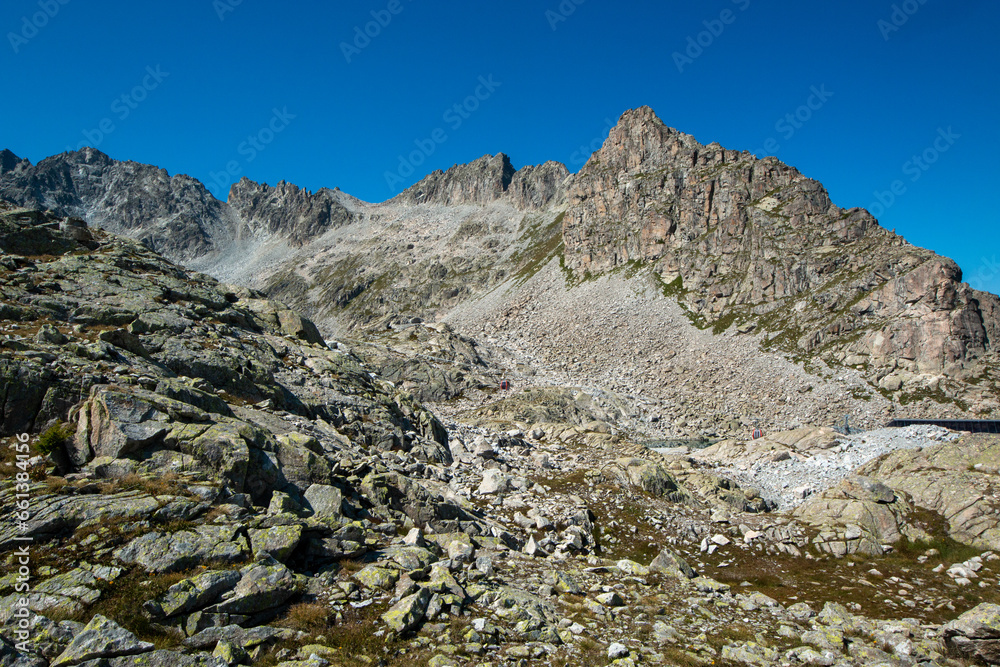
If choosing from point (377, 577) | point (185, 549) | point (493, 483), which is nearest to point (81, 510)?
point (185, 549)

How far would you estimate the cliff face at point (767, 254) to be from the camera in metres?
60.4

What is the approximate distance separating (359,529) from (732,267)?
296 feet

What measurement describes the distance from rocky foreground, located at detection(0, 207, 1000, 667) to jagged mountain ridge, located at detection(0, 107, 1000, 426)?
140 ft

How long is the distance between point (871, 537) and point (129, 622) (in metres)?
26.7

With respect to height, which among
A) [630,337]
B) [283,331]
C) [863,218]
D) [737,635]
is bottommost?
[737,635]

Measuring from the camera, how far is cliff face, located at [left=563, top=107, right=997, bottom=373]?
60.4m

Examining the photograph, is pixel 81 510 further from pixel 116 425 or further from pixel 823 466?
pixel 823 466

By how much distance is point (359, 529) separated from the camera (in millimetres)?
12516

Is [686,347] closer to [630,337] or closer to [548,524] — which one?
[630,337]

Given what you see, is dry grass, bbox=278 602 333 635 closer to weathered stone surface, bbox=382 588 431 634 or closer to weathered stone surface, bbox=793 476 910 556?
weathered stone surface, bbox=382 588 431 634

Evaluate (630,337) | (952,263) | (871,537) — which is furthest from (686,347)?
(871,537)

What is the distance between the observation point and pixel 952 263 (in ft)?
205

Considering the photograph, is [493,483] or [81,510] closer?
[81,510]

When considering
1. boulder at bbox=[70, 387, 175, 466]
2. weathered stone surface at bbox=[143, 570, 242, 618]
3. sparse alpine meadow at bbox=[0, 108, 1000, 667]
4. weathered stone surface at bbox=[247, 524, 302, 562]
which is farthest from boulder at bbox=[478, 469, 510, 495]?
weathered stone surface at bbox=[143, 570, 242, 618]
